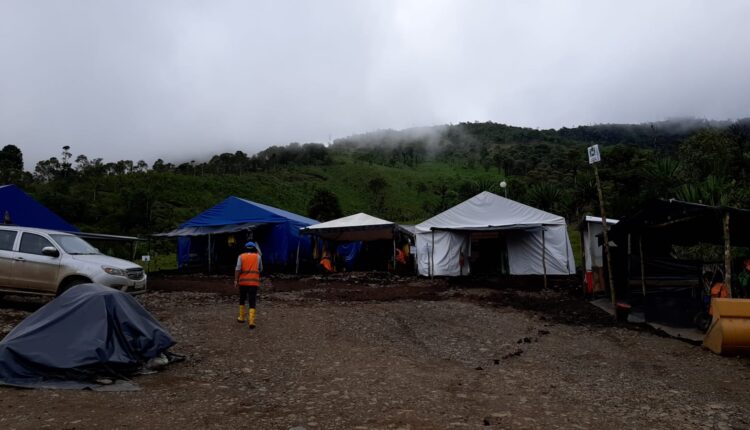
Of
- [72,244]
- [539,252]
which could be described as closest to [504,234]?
[539,252]

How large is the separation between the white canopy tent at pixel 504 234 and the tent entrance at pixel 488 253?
0.39 m

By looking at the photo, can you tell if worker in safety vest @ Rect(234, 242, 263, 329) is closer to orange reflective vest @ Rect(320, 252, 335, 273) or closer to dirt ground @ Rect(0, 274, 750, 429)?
dirt ground @ Rect(0, 274, 750, 429)

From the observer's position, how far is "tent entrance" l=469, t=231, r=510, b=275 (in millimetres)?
20319

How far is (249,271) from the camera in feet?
28.8

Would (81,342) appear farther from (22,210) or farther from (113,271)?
(22,210)

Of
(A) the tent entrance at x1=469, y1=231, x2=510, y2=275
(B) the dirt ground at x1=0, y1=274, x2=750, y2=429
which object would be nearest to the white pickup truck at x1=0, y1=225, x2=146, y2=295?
(B) the dirt ground at x1=0, y1=274, x2=750, y2=429

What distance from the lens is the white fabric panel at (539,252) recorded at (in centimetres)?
1917

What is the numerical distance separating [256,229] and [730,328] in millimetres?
20039

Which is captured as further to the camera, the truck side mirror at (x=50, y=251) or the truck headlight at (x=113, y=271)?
the truck headlight at (x=113, y=271)

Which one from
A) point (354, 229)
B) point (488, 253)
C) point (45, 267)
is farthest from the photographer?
point (488, 253)

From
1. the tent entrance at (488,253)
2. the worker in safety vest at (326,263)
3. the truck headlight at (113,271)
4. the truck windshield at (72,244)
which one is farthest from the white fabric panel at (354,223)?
the truck headlight at (113,271)

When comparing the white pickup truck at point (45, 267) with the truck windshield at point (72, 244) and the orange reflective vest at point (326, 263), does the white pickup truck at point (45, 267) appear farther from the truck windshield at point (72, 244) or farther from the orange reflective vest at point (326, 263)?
the orange reflective vest at point (326, 263)

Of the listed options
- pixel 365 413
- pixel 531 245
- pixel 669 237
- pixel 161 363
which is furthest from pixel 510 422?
pixel 531 245

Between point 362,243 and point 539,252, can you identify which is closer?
point 539,252
